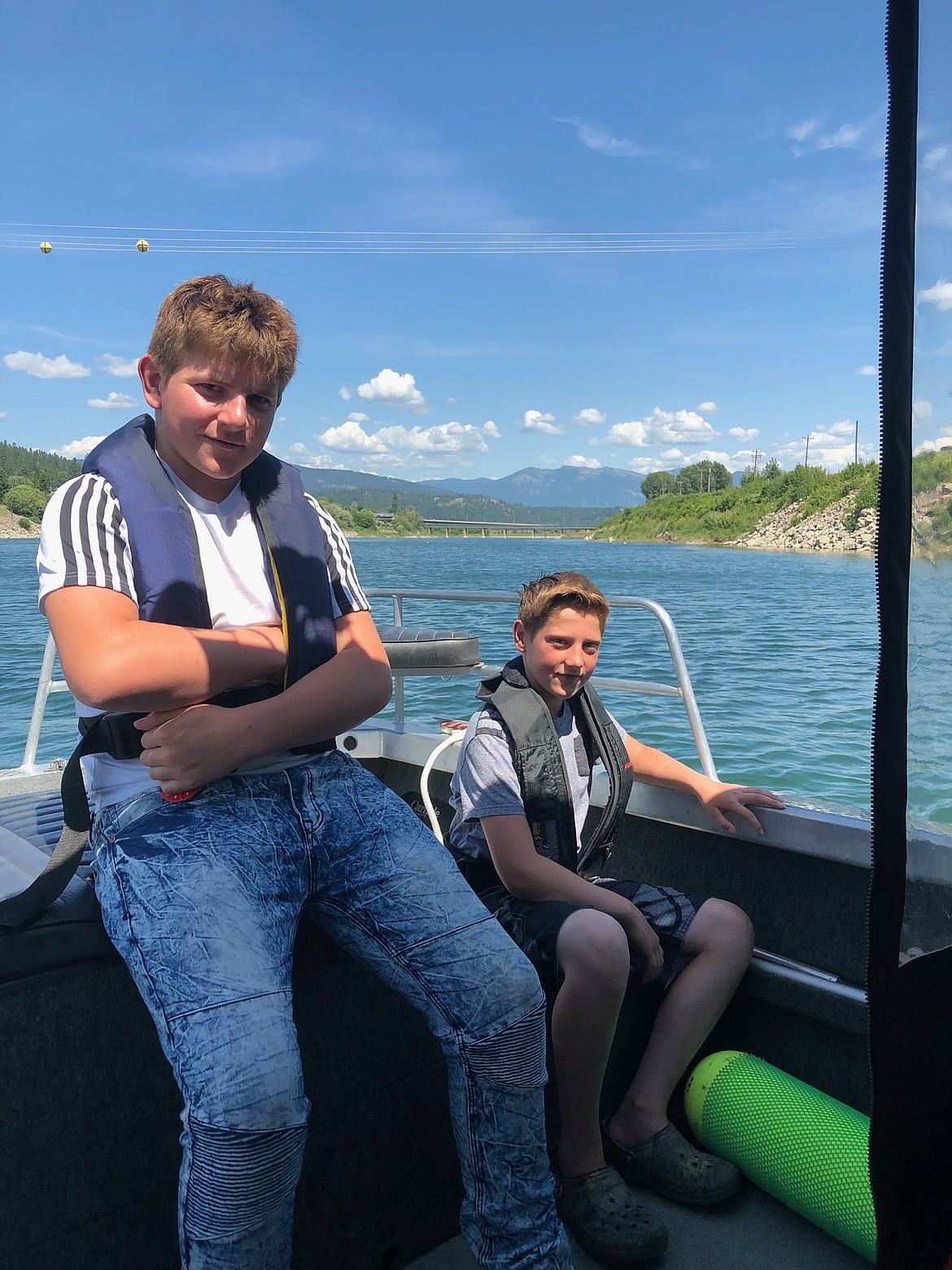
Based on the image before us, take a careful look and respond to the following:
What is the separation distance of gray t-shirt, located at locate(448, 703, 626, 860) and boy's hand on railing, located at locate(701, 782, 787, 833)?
232mm

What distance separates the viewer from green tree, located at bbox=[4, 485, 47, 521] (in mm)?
50781

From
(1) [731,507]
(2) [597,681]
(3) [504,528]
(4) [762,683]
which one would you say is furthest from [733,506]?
(2) [597,681]

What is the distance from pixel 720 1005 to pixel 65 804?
128 cm

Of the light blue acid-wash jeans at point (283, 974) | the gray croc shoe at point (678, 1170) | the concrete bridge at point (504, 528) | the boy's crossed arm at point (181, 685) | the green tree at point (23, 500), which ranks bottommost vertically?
the gray croc shoe at point (678, 1170)

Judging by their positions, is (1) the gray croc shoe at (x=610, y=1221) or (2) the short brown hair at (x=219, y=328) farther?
(1) the gray croc shoe at (x=610, y=1221)

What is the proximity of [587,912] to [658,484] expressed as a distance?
115 meters

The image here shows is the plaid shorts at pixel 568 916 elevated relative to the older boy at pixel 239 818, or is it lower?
lower

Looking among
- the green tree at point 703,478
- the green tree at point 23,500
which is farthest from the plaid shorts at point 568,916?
the green tree at point 703,478

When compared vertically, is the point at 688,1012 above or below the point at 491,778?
below

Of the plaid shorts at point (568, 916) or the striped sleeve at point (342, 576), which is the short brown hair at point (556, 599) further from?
the plaid shorts at point (568, 916)

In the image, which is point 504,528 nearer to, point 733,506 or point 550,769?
point 733,506

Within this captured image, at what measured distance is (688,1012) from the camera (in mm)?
1835

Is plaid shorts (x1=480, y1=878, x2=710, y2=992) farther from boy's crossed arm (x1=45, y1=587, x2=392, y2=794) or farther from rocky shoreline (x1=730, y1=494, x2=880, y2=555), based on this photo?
rocky shoreline (x1=730, y1=494, x2=880, y2=555)

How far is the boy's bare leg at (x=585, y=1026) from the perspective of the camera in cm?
162
